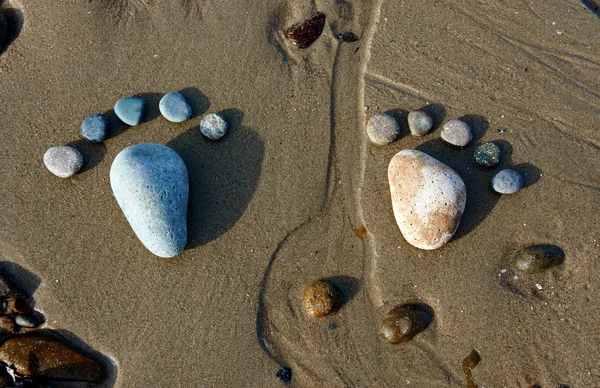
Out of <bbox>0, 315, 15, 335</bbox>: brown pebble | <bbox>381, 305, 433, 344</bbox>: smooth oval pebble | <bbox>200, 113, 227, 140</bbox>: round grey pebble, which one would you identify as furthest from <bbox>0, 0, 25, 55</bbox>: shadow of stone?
<bbox>381, 305, 433, 344</bbox>: smooth oval pebble

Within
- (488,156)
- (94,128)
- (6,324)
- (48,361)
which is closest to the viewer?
(48,361)

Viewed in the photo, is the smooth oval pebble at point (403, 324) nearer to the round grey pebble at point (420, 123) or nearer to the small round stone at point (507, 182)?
the small round stone at point (507, 182)

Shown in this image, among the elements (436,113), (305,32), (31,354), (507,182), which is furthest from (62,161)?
(507,182)

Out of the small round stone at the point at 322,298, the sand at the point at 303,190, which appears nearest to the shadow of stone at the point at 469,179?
the sand at the point at 303,190

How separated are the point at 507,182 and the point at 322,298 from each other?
182cm

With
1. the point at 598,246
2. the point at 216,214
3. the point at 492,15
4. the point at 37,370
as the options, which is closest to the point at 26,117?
the point at 216,214

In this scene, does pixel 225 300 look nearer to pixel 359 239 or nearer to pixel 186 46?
pixel 359 239

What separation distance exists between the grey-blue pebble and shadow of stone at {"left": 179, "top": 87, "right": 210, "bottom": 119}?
0.38 meters

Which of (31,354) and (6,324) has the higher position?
(6,324)

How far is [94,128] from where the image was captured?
3.51 m

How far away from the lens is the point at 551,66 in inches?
154

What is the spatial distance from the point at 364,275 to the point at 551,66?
8.54 feet

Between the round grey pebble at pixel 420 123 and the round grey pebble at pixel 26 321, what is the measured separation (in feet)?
11.2

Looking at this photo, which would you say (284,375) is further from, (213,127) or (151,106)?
(151,106)
